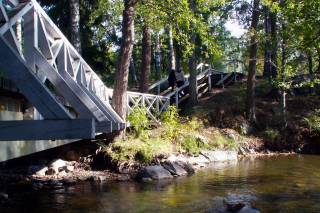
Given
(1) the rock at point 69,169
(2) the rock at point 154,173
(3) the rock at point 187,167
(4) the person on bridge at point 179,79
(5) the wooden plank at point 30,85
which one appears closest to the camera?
(5) the wooden plank at point 30,85

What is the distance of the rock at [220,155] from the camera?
18.0m

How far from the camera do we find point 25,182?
1256cm

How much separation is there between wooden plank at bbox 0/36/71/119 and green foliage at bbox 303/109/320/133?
16501 millimetres

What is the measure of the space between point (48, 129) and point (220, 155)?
12.9 m

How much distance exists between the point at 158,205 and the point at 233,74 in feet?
68.2

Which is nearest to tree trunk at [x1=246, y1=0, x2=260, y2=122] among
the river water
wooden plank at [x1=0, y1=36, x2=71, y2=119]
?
the river water

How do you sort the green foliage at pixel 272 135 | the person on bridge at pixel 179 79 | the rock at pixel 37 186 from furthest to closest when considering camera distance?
the person on bridge at pixel 179 79 < the green foliage at pixel 272 135 < the rock at pixel 37 186

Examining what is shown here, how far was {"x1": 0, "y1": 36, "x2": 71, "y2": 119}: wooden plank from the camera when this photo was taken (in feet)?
20.9

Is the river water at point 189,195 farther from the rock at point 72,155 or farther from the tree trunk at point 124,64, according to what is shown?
the tree trunk at point 124,64

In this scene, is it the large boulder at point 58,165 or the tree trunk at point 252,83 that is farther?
the tree trunk at point 252,83

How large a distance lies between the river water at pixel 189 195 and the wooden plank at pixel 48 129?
3418 mm

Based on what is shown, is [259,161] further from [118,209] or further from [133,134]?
[118,209]

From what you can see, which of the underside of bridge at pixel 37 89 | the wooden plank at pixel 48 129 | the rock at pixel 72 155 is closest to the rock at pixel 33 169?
the rock at pixel 72 155

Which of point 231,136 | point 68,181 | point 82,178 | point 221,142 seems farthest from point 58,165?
point 231,136
